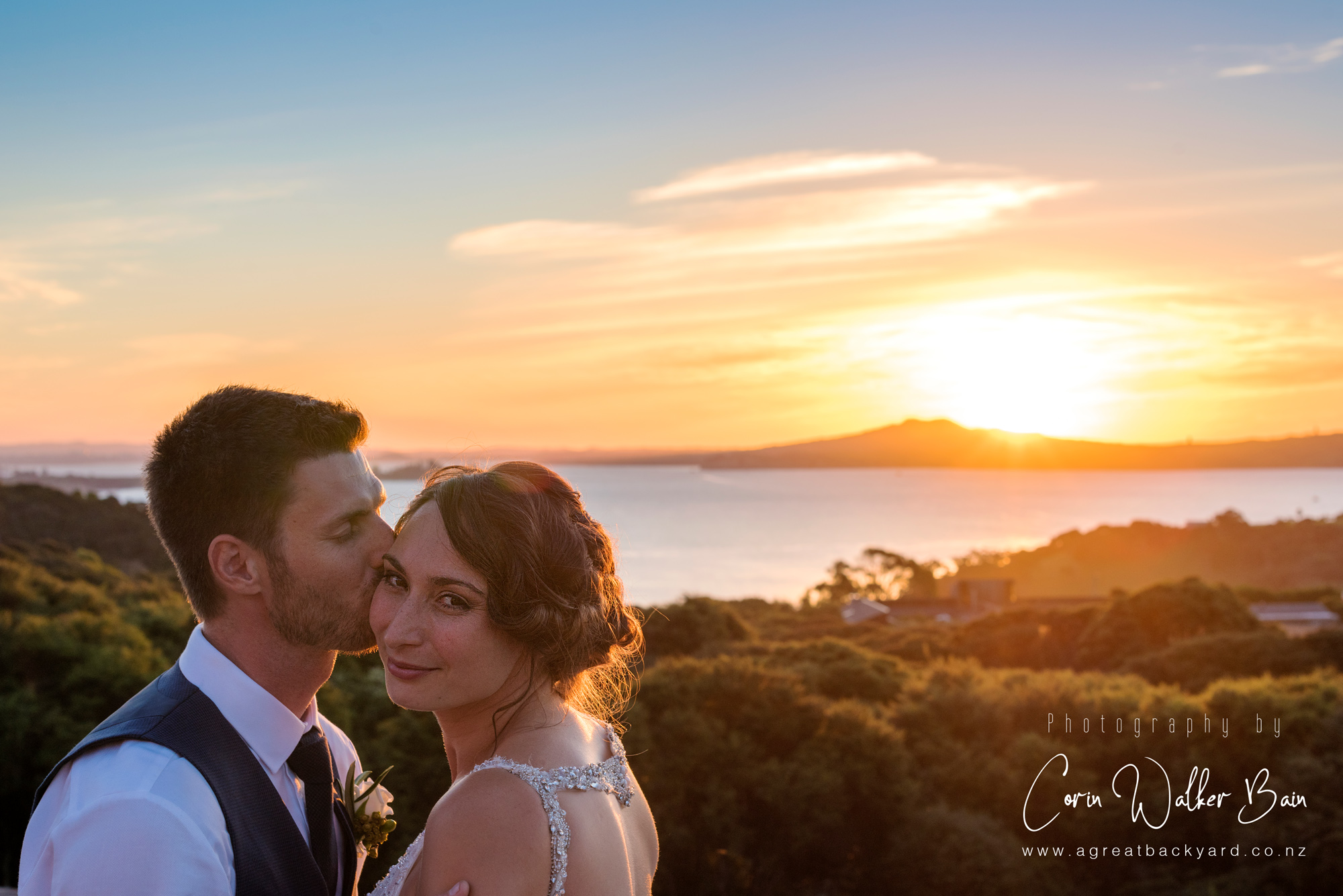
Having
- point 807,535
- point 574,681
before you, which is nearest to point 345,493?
point 574,681

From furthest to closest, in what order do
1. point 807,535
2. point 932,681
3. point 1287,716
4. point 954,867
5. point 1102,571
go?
1. point 807,535
2. point 1102,571
3. point 932,681
4. point 1287,716
5. point 954,867

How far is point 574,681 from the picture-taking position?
2.79 meters

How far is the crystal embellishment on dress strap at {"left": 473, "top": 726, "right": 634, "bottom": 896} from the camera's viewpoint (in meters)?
2.21

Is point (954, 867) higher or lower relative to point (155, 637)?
lower

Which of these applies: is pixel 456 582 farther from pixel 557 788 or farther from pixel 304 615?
pixel 557 788

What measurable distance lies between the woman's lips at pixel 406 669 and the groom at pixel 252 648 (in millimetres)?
154

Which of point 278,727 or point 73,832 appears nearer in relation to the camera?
point 73,832

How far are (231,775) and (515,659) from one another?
74 centimetres

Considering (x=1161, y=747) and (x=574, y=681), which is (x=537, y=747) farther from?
(x=1161, y=747)

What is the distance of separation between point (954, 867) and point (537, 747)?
8.09 metres

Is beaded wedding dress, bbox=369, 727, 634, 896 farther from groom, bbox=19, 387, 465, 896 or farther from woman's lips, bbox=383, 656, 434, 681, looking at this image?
woman's lips, bbox=383, 656, 434, 681

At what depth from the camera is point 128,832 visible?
6.29 feet
